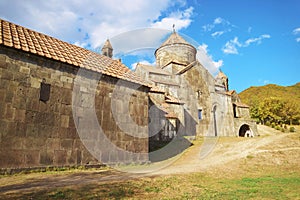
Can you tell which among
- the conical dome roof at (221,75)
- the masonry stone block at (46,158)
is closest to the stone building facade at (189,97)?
the conical dome roof at (221,75)

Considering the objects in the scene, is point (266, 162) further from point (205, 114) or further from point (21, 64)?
point (205, 114)

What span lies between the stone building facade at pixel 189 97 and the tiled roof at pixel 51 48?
7.06 m

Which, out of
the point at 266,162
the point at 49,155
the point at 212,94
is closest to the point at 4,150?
the point at 49,155

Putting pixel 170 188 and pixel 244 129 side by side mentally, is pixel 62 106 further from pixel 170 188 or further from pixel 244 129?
pixel 244 129

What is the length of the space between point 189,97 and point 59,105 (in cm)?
1660

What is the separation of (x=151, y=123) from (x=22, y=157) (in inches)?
394

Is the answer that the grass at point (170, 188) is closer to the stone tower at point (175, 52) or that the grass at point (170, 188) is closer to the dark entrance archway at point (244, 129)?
the stone tower at point (175, 52)

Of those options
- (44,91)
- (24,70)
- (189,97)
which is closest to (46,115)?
(44,91)

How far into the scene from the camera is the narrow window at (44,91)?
25.6 ft

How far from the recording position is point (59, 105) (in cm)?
815

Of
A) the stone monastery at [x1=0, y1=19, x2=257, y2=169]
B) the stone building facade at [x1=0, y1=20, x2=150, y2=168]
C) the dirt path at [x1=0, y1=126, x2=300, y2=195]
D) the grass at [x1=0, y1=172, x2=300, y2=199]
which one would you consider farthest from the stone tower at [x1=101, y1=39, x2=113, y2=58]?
the grass at [x1=0, y1=172, x2=300, y2=199]

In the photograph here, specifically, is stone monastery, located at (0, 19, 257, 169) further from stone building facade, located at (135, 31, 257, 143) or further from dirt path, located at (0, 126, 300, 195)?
stone building facade, located at (135, 31, 257, 143)

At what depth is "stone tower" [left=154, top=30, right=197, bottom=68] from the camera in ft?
88.4

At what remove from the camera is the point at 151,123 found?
52.4ft
